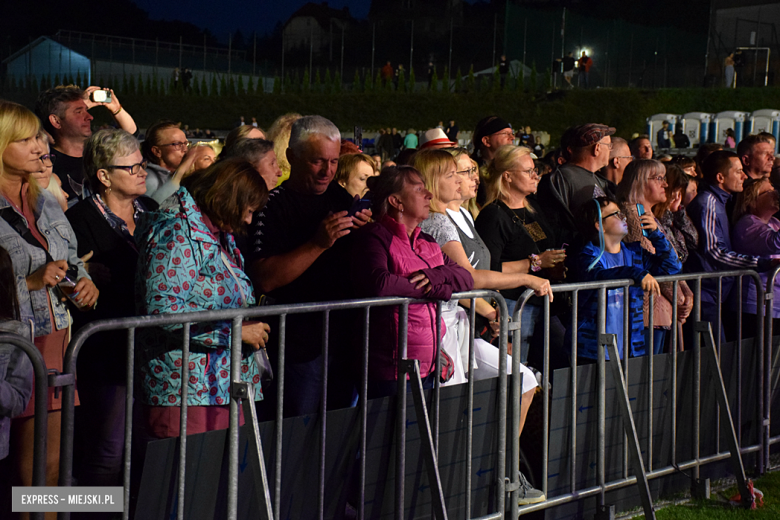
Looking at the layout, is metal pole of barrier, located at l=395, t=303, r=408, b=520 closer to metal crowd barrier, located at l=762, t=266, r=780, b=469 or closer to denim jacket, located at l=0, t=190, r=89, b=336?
denim jacket, located at l=0, t=190, r=89, b=336

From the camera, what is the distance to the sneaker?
3.86 metres

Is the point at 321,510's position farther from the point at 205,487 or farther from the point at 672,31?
the point at 672,31

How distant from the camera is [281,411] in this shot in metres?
3.00

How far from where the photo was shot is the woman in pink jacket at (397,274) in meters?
3.42

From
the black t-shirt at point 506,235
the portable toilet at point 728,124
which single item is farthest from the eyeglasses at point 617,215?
the portable toilet at point 728,124

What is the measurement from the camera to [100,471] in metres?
3.61

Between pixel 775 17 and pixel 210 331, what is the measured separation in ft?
108

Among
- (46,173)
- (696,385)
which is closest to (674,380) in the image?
(696,385)

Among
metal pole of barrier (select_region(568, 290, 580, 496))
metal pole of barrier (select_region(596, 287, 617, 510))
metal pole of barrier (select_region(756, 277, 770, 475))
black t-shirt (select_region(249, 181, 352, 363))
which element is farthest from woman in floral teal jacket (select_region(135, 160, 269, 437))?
metal pole of barrier (select_region(756, 277, 770, 475))

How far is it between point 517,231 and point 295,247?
1459 millimetres

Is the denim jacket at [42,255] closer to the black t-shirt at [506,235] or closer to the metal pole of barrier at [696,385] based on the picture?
the black t-shirt at [506,235]

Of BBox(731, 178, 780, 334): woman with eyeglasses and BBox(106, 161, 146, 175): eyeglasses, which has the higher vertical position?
BBox(106, 161, 146, 175): eyeglasses

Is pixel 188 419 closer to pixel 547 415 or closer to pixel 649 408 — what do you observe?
pixel 547 415

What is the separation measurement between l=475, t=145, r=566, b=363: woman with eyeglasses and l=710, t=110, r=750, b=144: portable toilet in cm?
1921
